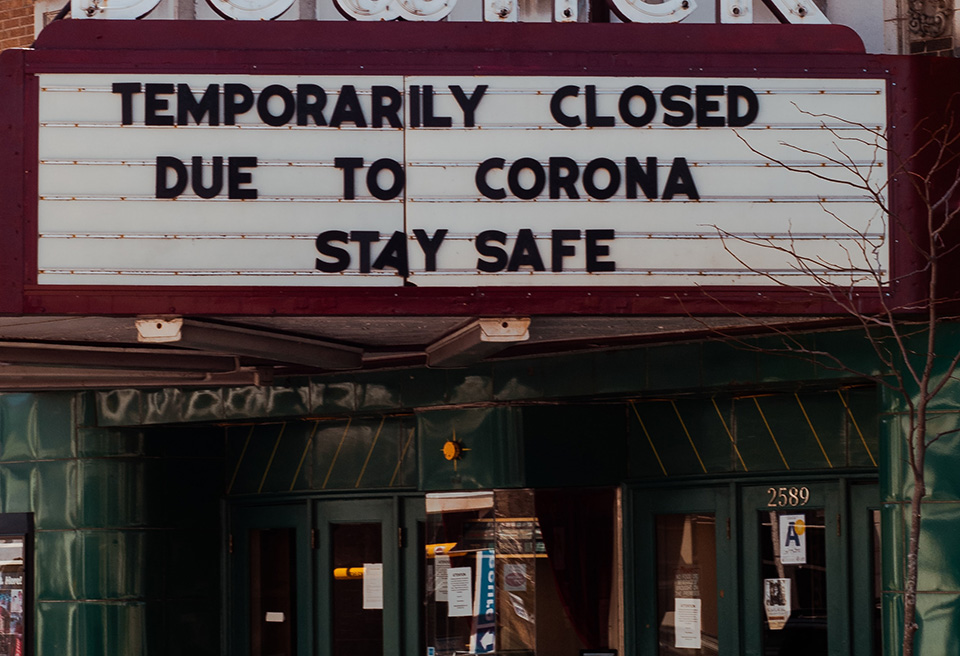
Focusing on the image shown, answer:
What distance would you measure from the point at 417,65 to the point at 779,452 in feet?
14.0

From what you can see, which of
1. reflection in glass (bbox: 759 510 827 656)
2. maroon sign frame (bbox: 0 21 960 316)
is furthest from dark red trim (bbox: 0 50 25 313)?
reflection in glass (bbox: 759 510 827 656)

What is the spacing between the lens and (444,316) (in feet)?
28.7

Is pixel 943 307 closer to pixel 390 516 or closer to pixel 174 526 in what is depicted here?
pixel 390 516

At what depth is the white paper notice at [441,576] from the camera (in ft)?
37.7

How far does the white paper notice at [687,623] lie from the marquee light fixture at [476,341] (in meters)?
2.68

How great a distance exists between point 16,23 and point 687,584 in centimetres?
793

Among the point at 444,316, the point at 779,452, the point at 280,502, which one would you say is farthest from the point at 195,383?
the point at 779,452

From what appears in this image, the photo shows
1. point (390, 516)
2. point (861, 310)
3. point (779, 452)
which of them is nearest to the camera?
point (861, 310)

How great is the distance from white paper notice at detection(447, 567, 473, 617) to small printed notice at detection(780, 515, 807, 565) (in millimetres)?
2471

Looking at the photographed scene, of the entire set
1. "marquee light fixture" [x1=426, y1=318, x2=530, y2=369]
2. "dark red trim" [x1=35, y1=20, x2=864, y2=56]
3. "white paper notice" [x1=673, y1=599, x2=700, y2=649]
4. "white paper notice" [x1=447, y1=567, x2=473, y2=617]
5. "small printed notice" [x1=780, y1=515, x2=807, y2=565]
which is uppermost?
"dark red trim" [x1=35, y1=20, x2=864, y2=56]

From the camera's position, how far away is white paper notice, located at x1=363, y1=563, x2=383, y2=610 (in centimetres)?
1307

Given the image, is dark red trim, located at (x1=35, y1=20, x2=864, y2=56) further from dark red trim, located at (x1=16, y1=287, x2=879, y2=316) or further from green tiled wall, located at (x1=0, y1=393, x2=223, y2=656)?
green tiled wall, located at (x1=0, y1=393, x2=223, y2=656)

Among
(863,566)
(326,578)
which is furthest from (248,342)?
(863,566)

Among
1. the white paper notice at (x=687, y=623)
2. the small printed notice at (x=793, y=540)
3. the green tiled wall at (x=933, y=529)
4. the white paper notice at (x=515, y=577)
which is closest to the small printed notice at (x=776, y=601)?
the small printed notice at (x=793, y=540)
